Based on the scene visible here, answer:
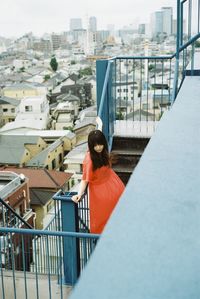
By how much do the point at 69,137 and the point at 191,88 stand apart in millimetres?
25541

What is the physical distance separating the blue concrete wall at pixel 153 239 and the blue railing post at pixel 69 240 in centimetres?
114

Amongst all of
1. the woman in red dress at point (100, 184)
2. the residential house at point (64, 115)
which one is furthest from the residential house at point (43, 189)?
the residential house at point (64, 115)

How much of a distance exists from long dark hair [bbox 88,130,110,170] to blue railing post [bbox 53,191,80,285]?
0.57 metres

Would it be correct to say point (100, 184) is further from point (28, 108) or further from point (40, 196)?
point (28, 108)

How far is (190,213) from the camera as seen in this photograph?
1.80 m

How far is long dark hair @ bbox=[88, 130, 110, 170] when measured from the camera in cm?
296

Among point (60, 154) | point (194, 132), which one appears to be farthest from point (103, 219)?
point (60, 154)

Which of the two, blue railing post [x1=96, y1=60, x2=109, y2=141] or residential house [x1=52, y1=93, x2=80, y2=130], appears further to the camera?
residential house [x1=52, y1=93, x2=80, y2=130]

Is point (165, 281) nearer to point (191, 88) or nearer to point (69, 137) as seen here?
point (191, 88)

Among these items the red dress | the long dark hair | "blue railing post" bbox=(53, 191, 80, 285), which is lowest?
"blue railing post" bbox=(53, 191, 80, 285)

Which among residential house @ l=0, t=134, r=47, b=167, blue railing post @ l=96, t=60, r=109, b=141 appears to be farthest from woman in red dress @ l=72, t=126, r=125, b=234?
residential house @ l=0, t=134, r=47, b=167

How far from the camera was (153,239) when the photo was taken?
156 cm

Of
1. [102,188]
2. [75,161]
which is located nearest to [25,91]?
[75,161]

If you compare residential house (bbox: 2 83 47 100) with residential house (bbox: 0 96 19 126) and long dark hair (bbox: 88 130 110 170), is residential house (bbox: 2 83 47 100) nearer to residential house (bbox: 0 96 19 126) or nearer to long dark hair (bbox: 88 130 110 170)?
residential house (bbox: 0 96 19 126)
